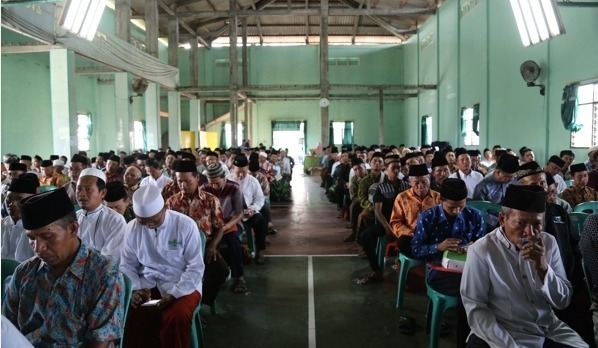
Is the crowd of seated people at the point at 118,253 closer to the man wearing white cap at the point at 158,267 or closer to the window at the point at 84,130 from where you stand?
Answer: the man wearing white cap at the point at 158,267

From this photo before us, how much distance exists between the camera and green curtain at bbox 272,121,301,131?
25.3 metres

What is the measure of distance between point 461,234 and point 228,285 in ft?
8.33

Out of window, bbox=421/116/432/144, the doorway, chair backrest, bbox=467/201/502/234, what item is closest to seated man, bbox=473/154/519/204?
chair backrest, bbox=467/201/502/234

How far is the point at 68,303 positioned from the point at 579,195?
495 centimetres

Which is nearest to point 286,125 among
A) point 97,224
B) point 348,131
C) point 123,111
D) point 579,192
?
point 348,131

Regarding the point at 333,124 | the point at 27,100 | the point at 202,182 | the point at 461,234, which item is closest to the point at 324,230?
the point at 202,182

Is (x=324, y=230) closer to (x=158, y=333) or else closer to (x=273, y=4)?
(x=158, y=333)

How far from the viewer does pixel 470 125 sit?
14.8 meters

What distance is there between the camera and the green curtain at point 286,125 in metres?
25.3

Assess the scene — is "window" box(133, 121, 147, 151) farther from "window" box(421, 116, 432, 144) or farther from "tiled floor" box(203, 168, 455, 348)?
"tiled floor" box(203, 168, 455, 348)

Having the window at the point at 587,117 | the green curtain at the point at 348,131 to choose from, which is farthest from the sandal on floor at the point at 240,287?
the green curtain at the point at 348,131

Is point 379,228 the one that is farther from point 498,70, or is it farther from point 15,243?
point 498,70

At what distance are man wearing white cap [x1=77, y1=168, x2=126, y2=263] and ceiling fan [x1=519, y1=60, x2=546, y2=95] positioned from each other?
9299 millimetres

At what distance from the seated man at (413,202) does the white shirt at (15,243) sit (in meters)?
3.04
